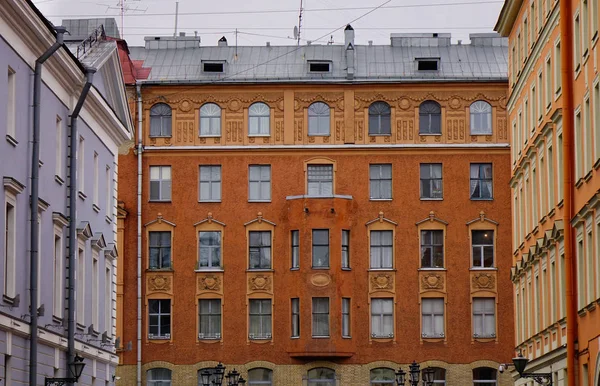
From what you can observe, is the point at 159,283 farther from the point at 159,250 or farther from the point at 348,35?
the point at 348,35

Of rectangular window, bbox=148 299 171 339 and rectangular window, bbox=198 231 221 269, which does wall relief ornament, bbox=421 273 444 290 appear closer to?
rectangular window, bbox=198 231 221 269

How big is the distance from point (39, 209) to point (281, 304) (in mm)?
30588

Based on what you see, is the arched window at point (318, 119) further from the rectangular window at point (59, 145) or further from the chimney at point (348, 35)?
the rectangular window at point (59, 145)

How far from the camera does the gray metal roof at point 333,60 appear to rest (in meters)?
62.8

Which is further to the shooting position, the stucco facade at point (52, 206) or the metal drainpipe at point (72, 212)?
the metal drainpipe at point (72, 212)

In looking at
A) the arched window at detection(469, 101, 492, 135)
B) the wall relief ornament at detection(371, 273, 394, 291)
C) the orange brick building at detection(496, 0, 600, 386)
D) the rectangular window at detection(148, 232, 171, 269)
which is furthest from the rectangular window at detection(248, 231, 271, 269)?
the orange brick building at detection(496, 0, 600, 386)

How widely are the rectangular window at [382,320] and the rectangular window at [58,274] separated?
28441 mm

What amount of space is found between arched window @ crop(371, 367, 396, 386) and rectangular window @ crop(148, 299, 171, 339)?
929 centimetres

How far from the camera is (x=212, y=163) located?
6244 cm

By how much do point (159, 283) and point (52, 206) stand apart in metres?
28.5

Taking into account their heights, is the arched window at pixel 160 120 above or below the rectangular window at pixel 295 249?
above

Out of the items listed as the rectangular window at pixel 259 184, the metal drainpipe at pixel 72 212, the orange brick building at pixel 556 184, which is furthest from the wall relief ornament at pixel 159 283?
the metal drainpipe at pixel 72 212

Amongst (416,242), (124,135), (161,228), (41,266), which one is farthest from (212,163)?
(41,266)

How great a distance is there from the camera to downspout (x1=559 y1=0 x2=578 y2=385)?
33.7 metres
